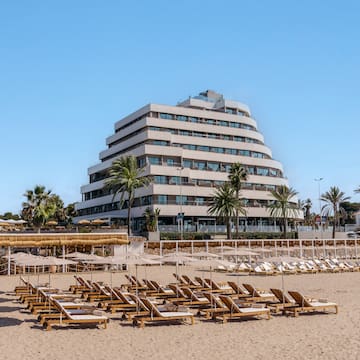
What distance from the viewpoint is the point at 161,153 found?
6894cm

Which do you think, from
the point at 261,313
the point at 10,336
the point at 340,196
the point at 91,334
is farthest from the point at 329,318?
the point at 340,196

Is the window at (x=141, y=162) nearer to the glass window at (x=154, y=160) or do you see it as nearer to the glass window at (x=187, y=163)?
the glass window at (x=154, y=160)

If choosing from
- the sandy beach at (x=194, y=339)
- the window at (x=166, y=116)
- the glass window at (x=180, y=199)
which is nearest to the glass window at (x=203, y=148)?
the window at (x=166, y=116)

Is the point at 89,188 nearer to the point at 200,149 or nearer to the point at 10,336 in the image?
the point at 200,149

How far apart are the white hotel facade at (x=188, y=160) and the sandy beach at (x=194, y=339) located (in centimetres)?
4850

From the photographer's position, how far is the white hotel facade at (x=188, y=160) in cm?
6731

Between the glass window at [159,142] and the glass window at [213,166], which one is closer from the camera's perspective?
the glass window at [159,142]

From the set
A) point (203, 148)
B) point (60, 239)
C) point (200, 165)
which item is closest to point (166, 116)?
point (203, 148)

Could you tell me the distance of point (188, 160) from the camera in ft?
236

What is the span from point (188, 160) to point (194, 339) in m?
59.5

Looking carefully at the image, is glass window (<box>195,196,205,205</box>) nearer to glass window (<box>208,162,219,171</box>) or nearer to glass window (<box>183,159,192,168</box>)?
glass window (<box>183,159,192,168</box>)

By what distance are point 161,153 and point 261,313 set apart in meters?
54.0

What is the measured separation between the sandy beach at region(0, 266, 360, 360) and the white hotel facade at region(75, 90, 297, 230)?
4850 cm

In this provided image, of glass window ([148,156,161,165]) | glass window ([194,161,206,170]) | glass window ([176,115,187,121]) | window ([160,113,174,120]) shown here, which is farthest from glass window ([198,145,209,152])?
glass window ([148,156,161,165])
